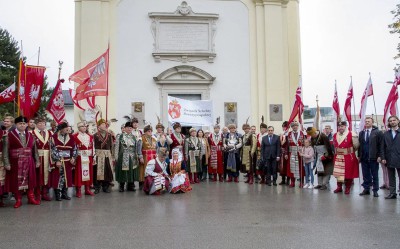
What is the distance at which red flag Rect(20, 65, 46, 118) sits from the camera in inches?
441

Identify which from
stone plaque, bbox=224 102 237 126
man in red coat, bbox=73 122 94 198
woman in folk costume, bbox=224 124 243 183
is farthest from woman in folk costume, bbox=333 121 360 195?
stone plaque, bbox=224 102 237 126

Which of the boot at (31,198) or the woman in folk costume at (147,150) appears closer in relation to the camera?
the boot at (31,198)

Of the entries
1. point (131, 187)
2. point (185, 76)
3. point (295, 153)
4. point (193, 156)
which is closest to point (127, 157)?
point (131, 187)

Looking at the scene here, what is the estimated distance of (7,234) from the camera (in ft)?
19.6

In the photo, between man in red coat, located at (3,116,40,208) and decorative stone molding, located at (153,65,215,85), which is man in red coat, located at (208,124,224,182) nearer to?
man in red coat, located at (3,116,40,208)

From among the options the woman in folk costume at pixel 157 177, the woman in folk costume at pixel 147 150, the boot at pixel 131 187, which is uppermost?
the woman in folk costume at pixel 147 150

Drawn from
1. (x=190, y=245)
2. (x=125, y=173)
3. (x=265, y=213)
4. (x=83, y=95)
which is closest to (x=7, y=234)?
(x=190, y=245)

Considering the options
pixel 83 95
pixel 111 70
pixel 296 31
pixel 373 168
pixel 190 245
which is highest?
pixel 296 31

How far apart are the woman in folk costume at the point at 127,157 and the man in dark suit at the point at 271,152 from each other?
3.63m

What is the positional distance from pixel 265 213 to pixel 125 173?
460cm

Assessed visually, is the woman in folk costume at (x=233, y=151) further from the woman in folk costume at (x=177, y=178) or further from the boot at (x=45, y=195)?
the boot at (x=45, y=195)

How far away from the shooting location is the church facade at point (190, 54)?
20234mm

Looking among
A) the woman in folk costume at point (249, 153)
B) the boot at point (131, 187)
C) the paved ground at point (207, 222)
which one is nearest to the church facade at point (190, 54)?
the woman in folk costume at point (249, 153)

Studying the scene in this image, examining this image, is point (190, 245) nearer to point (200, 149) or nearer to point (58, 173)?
point (58, 173)
